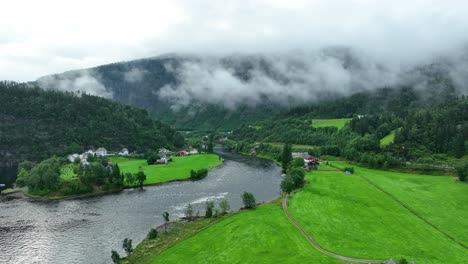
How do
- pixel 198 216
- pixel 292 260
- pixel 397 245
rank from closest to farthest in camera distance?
pixel 292 260
pixel 397 245
pixel 198 216

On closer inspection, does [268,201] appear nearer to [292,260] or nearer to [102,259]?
[292,260]

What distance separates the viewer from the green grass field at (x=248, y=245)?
7344cm

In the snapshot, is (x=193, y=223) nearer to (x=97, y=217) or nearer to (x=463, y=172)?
(x=97, y=217)

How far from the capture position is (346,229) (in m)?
87.7

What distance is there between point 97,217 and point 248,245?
52884 millimetres

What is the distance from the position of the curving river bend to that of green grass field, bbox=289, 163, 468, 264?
859 inches

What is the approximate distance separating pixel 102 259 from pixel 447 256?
71.4 m

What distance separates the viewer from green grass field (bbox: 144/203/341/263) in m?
73.4

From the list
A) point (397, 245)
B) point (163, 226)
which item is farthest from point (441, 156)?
point (163, 226)

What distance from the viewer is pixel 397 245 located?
77.3 m

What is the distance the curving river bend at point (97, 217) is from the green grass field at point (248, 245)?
1551cm

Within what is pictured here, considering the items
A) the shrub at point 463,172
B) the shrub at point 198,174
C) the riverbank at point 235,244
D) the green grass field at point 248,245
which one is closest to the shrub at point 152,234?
the riverbank at point 235,244

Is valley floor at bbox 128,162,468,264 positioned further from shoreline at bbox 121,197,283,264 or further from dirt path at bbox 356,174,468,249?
shoreline at bbox 121,197,283,264

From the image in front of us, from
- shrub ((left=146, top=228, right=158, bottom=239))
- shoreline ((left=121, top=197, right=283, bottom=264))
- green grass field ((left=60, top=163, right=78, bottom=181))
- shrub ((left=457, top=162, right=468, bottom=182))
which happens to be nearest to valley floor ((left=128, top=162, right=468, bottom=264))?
shoreline ((left=121, top=197, right=283, bottom=264))
